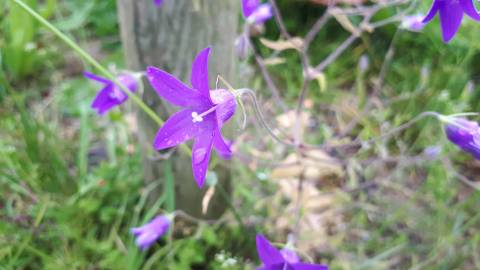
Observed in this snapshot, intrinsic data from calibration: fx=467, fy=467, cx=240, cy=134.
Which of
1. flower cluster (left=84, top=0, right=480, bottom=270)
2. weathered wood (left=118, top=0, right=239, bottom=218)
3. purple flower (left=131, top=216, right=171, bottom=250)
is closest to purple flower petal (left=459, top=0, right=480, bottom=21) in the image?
flower cluster (left=84, top=0, right=480, bottom=270)

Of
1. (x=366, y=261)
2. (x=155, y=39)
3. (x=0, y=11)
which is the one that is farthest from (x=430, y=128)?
(x=0, y=11)

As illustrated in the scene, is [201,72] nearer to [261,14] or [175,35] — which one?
[175,35]

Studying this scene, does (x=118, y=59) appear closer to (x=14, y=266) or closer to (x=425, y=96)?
(x=14, y=266)

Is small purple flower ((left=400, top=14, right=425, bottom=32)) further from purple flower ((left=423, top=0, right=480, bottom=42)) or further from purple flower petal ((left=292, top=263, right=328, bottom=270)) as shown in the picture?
purple flower petal ((left=292, top=263, right=328, bottom=270))

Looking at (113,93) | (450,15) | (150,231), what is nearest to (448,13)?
(450,15)

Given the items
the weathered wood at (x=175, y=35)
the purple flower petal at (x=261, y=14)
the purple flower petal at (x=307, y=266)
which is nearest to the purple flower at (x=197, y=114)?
the purple flower petal at (x=307, y=266)
